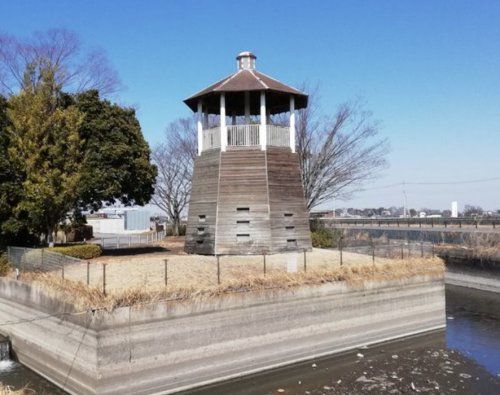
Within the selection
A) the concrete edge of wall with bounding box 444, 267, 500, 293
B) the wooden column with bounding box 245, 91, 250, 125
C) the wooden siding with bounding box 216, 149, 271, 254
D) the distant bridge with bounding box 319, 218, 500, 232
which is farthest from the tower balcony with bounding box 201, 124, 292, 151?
the distant bridge with bounding box 319, 218, 500, 232

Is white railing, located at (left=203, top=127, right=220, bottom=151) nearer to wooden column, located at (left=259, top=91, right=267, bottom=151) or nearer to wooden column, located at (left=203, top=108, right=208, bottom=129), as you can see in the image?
wooden column, located at (left=203, top=108, right=208, bottom=129)

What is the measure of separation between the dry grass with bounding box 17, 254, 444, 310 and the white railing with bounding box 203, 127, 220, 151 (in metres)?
6.09

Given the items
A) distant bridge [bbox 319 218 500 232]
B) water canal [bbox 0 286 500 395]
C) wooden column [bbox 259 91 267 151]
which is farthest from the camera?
distant bridge [bbox 319 218 500 232]

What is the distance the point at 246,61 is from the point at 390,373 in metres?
16.9

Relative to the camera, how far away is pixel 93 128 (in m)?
24.8

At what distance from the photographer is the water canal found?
1316 centimetres

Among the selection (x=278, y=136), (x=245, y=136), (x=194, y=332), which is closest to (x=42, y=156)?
(x=245, y=136)

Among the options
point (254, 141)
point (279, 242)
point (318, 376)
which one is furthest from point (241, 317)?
point (254, 141)

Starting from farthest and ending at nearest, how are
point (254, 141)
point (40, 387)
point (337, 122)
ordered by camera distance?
point (337, 122)
point (254, 141)
point (40, 387)

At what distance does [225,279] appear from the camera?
1498cm

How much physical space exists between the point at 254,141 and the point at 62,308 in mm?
12298

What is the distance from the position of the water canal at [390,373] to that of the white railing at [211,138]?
38.1ft

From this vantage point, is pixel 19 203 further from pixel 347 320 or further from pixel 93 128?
pixel 347 320

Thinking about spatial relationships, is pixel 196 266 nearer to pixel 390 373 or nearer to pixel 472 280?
pixel 390 373
